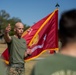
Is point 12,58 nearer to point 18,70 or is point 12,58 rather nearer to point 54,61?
point 18,70

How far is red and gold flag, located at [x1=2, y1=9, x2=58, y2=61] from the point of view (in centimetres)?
960

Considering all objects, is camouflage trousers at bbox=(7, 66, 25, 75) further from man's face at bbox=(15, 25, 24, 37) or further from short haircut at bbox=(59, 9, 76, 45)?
short haircut at bbox=(59, 9, 76, 45)

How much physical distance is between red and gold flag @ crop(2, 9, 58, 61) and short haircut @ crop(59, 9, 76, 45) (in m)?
6.96

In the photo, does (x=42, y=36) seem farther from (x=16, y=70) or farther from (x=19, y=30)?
(x=16, y=70)

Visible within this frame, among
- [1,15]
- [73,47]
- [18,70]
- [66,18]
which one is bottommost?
[18,70]

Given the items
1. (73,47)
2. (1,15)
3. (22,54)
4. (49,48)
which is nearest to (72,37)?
(73,47)

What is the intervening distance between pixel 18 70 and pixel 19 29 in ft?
2.69

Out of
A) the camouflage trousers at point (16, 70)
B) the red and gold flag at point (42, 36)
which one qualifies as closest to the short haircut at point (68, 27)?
the camouflage trousers at point (16, 70)

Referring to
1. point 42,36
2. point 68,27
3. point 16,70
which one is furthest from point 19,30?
point 68,27

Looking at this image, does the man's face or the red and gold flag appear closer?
the man's face

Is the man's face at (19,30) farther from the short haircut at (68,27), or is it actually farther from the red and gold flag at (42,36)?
the short haircut at (68,27)

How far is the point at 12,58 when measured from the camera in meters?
6.96

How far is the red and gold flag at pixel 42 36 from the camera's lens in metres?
9.60

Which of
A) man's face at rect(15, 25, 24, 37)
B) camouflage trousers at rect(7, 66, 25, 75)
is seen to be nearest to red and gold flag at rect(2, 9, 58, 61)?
man's face at rect(15, 25, 24, 37)
